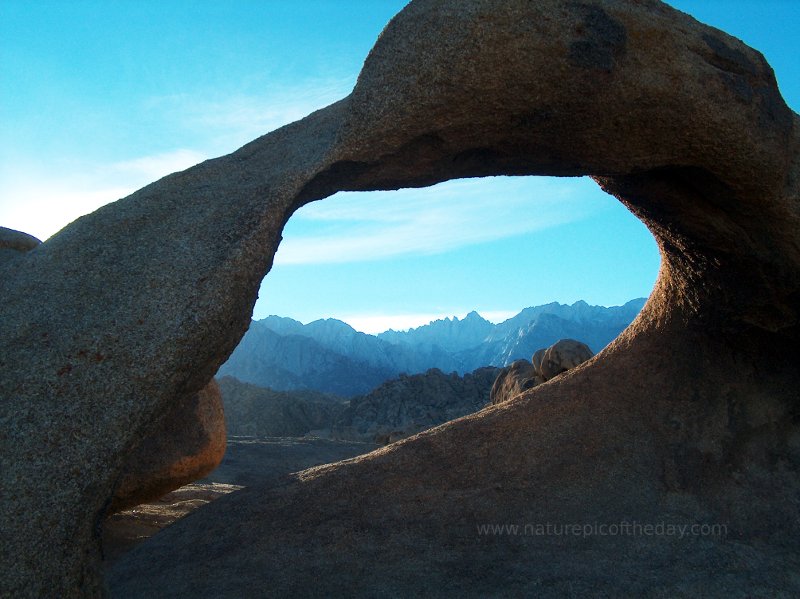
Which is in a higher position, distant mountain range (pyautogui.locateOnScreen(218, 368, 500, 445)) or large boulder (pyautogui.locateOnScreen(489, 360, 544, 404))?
large boulder (pyautogui.locateOnScreen(489, 360, 544, 404))

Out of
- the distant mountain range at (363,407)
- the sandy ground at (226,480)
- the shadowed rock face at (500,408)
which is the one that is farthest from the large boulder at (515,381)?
the distant mountain range at (363,407)

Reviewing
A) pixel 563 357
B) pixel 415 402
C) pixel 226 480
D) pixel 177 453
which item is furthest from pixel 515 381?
pixel 415 402

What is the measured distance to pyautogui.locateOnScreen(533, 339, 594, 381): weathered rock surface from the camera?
31.5 feet

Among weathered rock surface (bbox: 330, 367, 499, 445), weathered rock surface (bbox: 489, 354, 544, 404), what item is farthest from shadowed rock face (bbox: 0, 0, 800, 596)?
weathered rock surface (bbox: 330, 367, 499, 445)

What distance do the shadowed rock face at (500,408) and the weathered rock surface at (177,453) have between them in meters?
0.45

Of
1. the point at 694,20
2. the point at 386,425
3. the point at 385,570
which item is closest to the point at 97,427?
the point at 385,570

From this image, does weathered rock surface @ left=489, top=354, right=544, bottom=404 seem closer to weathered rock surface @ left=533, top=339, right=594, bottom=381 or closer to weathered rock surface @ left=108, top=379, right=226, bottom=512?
weathered rock surface @ left=533, top=339, right=594, bottom=381

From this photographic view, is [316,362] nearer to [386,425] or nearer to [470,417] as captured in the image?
[386,425]

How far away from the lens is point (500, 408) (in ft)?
18.3

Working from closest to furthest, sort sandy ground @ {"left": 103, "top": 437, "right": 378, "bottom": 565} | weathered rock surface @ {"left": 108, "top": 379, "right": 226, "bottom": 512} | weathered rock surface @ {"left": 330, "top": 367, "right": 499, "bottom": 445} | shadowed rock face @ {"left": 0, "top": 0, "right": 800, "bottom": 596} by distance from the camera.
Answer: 1. shadowed rock face @ {"left": 0, "top": 0, "right": 800, "bottom": 596}
2. weathered rock surface @ {"left": 108, "top": 379, "right": 226, "bottom": 512}
3. sandy ground @ {"left": 103, "top": 437, "right": 378, "bottom": 565}
4. weathered rock surface @ {"left": 330, "top": 367, "right": 499, "bottom": 445}

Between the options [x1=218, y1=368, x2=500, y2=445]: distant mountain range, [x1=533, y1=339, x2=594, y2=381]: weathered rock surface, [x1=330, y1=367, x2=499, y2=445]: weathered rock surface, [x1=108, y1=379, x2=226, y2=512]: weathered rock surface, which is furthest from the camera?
[x1=218, y1=368, x2=500, y2=445]: distant mountain range

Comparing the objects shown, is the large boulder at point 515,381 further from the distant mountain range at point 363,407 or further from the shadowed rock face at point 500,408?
the distant mountain range at point 363,407

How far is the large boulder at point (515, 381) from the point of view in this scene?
11.3 meters

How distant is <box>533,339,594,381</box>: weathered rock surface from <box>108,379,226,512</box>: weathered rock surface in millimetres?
5470
